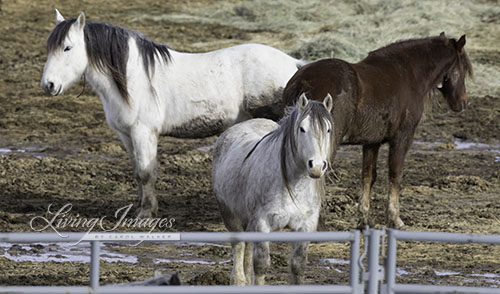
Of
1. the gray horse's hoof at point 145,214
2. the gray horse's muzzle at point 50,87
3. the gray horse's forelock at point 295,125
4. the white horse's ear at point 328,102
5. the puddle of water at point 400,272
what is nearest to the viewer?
the gray horse's forelock at point 295,125

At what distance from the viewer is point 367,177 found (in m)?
8.79

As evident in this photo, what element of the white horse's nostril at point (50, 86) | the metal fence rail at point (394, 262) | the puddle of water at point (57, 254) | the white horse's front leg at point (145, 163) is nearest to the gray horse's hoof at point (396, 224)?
the white horse's front leg at point (145, 163)

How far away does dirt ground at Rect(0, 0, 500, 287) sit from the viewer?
23.8 feet

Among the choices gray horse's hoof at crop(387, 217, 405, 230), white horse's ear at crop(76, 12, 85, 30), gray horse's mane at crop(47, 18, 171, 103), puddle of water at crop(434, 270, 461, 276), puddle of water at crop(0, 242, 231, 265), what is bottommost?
puddle of water at crop(434, 270, 461, 276)

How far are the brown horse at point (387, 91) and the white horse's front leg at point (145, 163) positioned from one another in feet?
4.94

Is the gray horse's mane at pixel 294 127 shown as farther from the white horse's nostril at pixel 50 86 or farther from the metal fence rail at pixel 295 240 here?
the white horse's nostril at pixel 50 86

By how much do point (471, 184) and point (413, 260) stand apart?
10.5 feet

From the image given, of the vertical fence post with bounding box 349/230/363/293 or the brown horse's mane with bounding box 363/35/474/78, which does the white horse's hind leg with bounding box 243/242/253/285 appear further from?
the brown horse's mane with bounding box 363/35/474/78

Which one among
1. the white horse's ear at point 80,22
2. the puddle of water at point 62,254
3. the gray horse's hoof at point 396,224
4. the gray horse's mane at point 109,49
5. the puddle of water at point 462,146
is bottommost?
the puddle of water at point 62,254

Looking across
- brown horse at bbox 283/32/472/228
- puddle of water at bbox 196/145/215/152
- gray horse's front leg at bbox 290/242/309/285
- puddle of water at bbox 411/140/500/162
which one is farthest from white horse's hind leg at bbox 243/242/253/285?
puddle of water at bbox 411/140/500/162

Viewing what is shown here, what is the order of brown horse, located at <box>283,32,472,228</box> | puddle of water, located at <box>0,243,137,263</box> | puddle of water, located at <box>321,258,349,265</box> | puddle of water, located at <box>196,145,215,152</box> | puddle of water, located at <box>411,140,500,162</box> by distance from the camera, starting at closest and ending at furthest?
1. puddle of water, located at <box>0,243,137,263</box>
2. puddle of water, located at <box>321,258,349,265</box>
3. brown horse, located at <box>283,32,472,228</box>
4. puddle of water, located at <box>196,145,215,152</box>
5. puddle of water, located at <box>411,140,500,162</box>

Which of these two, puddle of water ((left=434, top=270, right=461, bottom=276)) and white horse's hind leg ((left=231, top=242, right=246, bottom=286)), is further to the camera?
puddle of water ((left=434, top=270, right=461, bottom=276))

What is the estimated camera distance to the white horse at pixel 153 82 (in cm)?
861

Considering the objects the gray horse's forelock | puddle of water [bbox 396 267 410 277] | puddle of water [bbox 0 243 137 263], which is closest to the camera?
the gray horse's forelock
